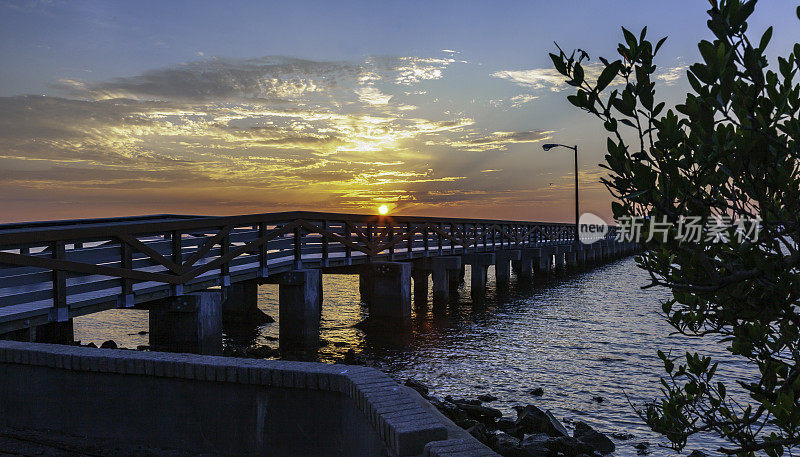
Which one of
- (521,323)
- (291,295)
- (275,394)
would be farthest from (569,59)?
(521,323)

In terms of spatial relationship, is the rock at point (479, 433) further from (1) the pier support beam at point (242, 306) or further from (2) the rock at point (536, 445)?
(1) the pier support beam at point (242, 306)

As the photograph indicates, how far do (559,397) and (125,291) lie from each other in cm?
844

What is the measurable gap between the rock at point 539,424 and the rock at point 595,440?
22cm

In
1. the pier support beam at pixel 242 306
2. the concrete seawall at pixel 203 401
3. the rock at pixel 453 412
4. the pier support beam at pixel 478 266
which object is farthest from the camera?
the pier support beam at pixel 478 266

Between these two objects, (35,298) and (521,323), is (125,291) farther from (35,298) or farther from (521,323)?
(521,323)

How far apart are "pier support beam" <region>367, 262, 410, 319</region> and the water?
79 cm

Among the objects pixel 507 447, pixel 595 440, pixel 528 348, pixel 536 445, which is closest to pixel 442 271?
→ pixel 528 348

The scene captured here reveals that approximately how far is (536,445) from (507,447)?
508mm

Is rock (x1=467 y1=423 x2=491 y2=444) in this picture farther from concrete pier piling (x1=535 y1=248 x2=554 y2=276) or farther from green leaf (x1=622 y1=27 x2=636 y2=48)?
concrete pier piling (x1=535 y1=248 x2=554 y2=276)

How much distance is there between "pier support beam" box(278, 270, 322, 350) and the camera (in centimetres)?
1512

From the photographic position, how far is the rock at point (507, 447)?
790 centimetres

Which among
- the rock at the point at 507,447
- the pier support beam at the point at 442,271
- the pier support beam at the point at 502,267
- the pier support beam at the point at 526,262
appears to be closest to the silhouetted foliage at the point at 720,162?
the rock at the point at 507,447

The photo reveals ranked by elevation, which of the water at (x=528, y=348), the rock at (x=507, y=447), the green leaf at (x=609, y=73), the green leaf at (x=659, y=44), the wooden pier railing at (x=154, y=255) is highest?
the green leaf at (x=659, y=44)

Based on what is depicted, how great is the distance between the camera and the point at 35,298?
9.16 metres
